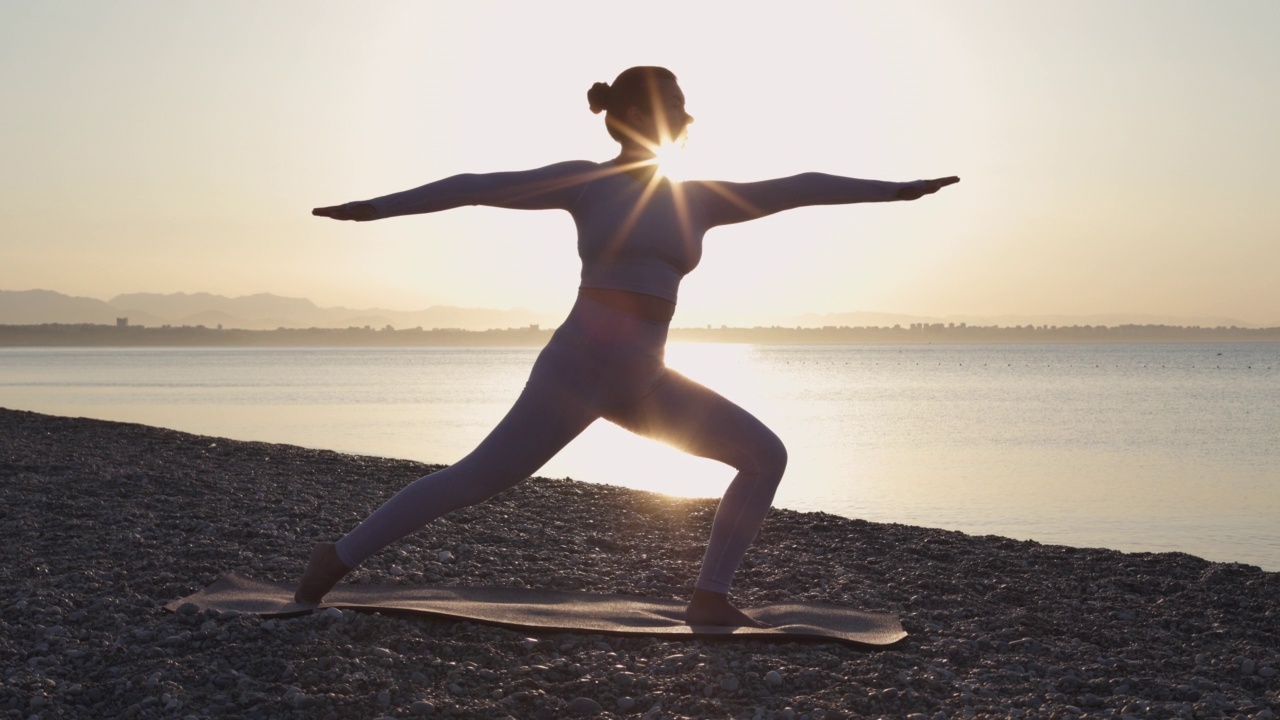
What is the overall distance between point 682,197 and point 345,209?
1.42m

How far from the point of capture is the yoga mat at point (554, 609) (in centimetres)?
530

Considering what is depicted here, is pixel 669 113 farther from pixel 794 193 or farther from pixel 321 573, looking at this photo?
pixel 321 573

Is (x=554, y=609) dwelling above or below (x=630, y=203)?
below

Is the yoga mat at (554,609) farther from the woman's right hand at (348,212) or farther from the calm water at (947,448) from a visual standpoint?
the calm water at (947,448)

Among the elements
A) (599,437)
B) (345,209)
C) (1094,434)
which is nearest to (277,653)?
(345,209)

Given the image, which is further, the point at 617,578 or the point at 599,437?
the point at 599,437

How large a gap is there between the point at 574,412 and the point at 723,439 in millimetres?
687

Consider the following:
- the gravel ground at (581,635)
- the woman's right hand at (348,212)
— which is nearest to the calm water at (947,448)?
the gravel ground at (581,635)

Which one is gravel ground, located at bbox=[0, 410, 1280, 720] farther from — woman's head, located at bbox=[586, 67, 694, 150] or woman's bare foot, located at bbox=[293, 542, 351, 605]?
woman's head, located at bbox=[586, 67, 694, 150]

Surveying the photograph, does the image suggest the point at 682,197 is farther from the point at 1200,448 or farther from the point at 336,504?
the point at 1200,448

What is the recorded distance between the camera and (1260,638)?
20.3 feet

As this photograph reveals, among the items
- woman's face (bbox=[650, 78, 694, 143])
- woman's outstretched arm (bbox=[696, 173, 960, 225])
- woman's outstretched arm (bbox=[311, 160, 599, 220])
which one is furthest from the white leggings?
woman's face (bbox=[650, 78, 694, 143])

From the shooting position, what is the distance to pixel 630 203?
15.8 feet

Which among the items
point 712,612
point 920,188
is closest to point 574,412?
point 712,612
